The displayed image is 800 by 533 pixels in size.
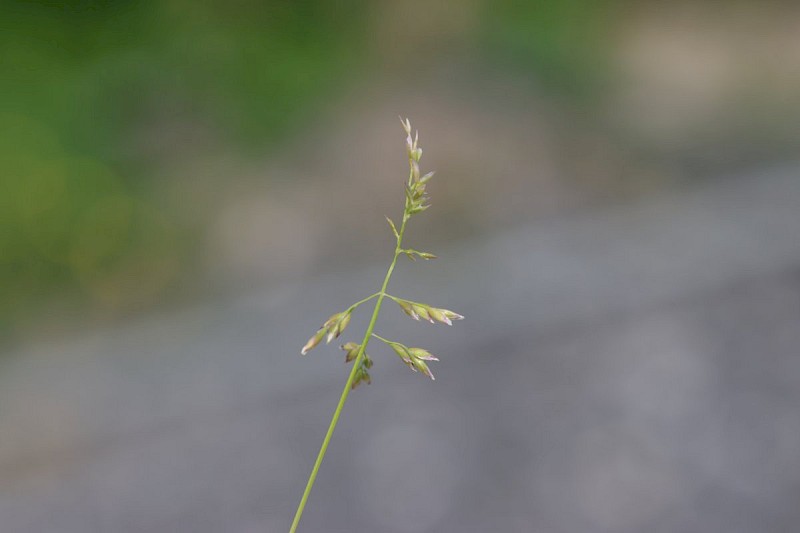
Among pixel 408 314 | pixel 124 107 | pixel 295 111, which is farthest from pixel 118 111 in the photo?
pixel 408 314

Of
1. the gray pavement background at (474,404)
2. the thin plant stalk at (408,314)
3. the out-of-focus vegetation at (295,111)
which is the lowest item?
the gray pavement background at (474,404)

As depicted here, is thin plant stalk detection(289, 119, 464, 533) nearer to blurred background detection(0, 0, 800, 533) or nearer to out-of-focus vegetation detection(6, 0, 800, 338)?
blurred background detection(0, 0, 800, 533)

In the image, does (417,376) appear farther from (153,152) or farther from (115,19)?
(115,19)

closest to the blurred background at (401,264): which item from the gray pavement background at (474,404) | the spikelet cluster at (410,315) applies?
the gray pavement background at (474,404)

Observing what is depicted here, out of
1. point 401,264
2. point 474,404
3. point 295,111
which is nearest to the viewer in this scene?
point 474,404

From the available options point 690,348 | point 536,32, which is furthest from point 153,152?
point 690,348

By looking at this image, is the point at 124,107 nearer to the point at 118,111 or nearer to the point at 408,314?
the point at 118,111

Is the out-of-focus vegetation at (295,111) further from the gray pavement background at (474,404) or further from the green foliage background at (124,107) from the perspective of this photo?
the gray pavement background at (474,404)
